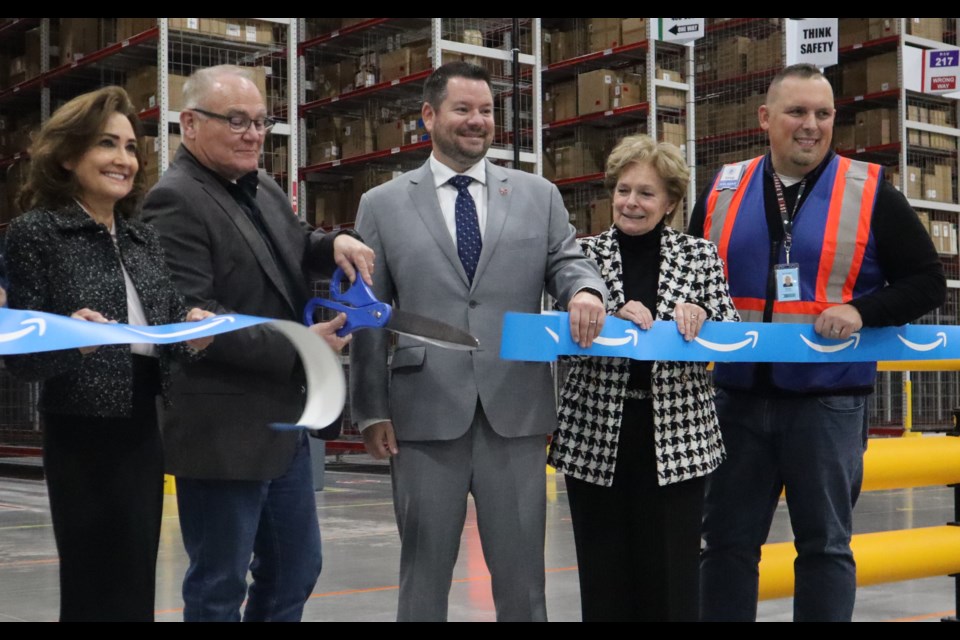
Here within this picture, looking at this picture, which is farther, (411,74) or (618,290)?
(411,74)

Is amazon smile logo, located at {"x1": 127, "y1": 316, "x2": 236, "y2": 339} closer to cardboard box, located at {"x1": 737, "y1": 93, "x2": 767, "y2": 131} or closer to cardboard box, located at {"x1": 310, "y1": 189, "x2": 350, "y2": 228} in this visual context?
cardboard box, located at {"x1": 310, "y1": 189, "x2": 350, "y2": 228}

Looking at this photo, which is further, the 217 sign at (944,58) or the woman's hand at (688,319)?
the 217 sign at (944,58)

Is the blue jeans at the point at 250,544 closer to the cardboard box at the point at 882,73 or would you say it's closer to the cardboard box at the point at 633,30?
the cardboard box at the point at 633,30

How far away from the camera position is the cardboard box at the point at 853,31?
1487cm

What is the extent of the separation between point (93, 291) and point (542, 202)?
126 cm

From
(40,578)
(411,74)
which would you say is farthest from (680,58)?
(40,578)

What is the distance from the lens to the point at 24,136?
1463 cm

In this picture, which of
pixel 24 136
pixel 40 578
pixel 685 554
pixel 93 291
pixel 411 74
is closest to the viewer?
pixel 93 291

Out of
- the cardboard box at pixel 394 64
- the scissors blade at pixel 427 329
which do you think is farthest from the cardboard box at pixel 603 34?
the scissors blade at pixel 427 329

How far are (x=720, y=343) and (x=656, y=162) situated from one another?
527 millimetres

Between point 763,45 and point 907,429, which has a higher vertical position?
point 763,45

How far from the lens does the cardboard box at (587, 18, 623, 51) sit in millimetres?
14297

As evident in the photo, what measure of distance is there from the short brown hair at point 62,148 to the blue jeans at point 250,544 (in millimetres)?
750

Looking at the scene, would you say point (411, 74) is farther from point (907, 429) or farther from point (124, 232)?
point (124, 232)
